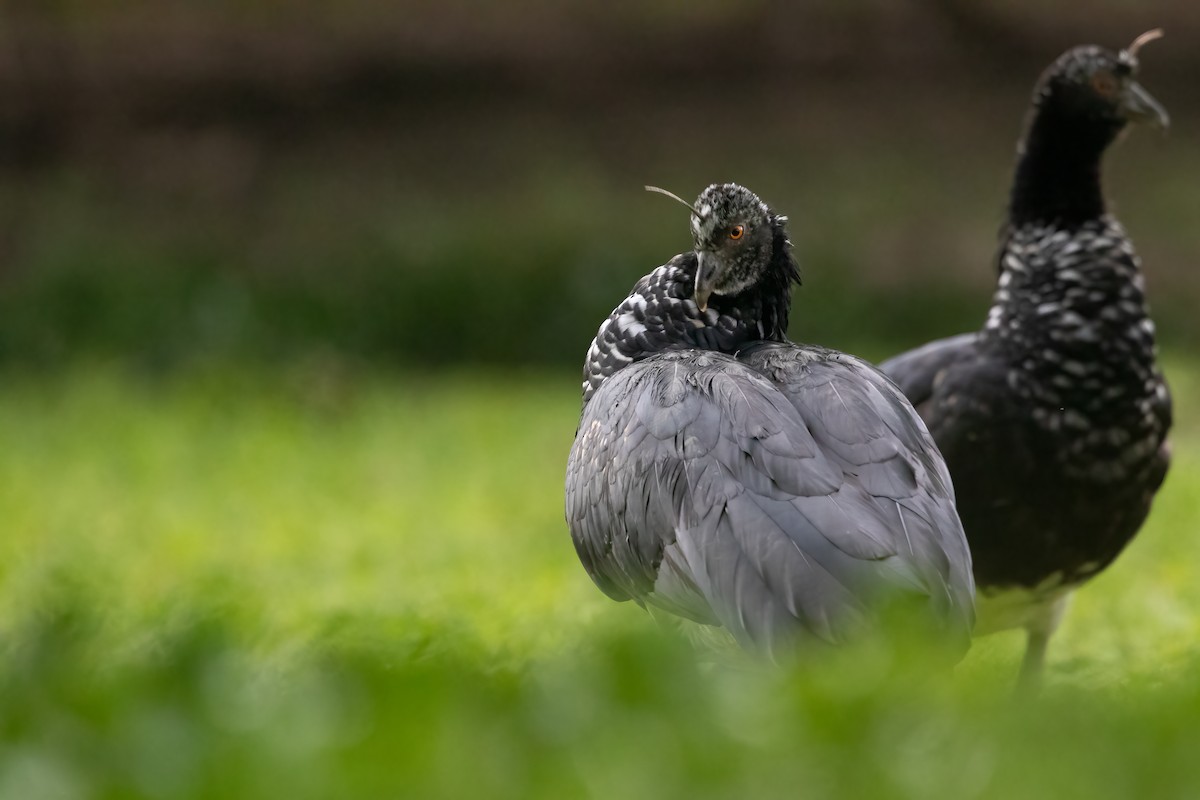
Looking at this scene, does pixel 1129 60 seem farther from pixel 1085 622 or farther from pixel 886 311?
pixel 886 311

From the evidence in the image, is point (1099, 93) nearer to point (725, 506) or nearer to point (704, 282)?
point (704, 282)

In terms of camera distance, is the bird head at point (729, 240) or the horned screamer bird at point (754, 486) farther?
the bird head at point (729, 240)

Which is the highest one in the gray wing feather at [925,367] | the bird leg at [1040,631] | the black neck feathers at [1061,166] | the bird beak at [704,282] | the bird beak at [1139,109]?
the bird beak at [1139,109]

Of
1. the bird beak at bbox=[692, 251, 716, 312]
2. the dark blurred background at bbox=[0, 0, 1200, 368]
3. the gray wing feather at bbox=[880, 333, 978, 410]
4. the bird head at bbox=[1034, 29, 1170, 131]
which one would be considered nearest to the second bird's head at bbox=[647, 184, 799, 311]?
the bird beak at bbox=[692, 251, 716, 312]

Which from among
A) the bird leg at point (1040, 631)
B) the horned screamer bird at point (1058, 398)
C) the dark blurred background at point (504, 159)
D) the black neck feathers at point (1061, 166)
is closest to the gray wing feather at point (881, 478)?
the horned screamer bird at point (1058, 398)

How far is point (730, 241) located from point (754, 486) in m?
1.00

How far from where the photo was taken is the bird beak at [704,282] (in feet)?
14.4

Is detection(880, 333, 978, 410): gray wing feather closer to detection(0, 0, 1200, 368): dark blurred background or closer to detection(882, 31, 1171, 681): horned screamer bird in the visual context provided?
detection(882, 31, 1171, 681): horned screamer bird

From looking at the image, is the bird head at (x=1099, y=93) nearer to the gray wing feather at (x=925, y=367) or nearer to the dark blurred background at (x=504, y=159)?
the gray wing feather at (x=925, y=367)

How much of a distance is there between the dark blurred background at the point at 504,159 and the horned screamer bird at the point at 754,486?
7.69 metres

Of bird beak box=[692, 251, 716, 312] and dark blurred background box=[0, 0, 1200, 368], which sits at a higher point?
bird beak box=[692, 251, 716, 312]

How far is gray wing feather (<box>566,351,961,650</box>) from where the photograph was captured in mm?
3408

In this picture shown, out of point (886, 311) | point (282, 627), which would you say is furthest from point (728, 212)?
point (886, 311)

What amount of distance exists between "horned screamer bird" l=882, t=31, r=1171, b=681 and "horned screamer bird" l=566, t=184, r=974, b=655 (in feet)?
3.11
